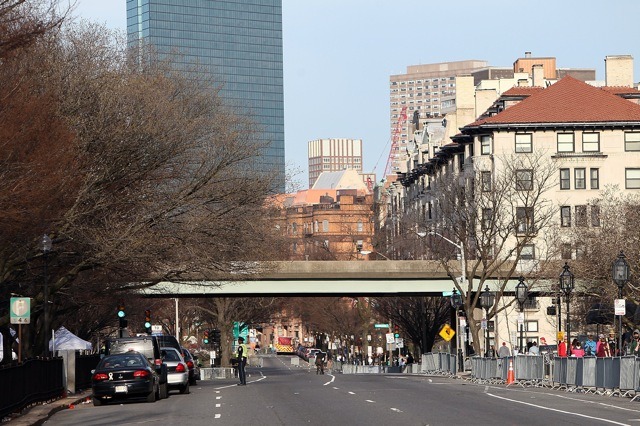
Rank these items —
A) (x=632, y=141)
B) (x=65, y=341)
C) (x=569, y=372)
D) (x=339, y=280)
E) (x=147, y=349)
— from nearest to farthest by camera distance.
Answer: (x=147, y=349) → (x=569, y=372) → (x=65, y=341) → (x=339, y=280) → (x=632, y=141)

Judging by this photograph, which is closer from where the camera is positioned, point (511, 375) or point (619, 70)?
point (511, 375)

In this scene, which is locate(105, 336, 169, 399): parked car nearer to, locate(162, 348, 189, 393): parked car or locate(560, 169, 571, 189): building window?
locate(162, 348, 189, 393): parked car

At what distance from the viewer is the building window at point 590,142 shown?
9669 centimetres

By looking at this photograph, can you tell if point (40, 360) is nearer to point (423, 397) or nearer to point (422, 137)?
point (423, 397)

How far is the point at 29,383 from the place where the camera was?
32.8 metres

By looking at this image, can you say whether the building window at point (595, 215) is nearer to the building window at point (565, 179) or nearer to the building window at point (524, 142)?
the building window at point (565, 179)

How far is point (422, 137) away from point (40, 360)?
301 ft

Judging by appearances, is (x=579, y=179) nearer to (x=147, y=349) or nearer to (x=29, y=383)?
(x=147, y=349)

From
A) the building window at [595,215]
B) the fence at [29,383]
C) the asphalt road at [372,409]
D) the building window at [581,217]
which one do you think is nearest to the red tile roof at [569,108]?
the building window at [581,217]

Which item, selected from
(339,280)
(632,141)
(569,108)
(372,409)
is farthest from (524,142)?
(372,409)

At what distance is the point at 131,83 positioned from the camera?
148 feet

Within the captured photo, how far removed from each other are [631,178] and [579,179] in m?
3.67

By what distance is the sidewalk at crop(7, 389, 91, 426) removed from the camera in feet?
91.7

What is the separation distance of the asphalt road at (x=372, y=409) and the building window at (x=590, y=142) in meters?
59.7
